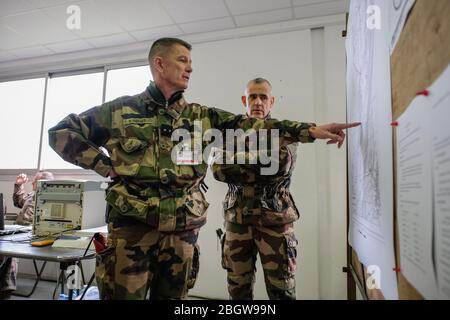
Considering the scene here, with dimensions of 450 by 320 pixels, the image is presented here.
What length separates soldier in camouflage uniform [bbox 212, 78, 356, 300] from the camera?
126cm

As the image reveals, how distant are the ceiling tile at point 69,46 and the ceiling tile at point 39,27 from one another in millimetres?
76

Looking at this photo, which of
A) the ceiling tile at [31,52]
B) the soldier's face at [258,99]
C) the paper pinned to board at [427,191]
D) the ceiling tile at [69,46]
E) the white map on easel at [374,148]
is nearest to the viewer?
the paper pinned to board at [427,191]

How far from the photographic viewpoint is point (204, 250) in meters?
2.65

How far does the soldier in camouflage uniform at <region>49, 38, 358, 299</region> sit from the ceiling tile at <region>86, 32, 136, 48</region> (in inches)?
87.0

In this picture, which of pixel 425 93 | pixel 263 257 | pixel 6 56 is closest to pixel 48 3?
pixel 6 56

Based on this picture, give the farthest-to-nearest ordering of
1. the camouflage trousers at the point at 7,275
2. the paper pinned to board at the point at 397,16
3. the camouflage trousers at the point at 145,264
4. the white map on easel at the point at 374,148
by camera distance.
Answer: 1. the camouflage trousers at the point at 7,275
2. the camouflage trousers at the point at 145,264
3. the white map on easel at the point at 374,148
4. the paper pinned to board at the point at 397,16

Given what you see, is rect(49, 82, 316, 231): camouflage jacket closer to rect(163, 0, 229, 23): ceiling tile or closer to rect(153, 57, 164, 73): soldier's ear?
rect(153, 57, 164, 73): soldier's ear

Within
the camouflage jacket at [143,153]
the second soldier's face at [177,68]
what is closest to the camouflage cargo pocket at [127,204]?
the camouflage jacket at [143,153]

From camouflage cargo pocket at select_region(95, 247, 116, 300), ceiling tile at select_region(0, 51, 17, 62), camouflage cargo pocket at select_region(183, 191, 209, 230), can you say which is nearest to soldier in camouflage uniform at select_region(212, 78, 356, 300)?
camouflage cargo pocket at select_region(183, 191, 209, 230)

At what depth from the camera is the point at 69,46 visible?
315 centimetres

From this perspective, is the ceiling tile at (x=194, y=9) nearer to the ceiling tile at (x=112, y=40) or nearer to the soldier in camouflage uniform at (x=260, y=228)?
the ceiling tile at (x=112, y=40)

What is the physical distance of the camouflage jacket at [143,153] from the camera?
956 mm

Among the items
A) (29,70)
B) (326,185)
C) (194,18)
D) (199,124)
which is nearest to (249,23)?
(194,18)

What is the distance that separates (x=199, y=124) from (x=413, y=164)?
2.57ft
